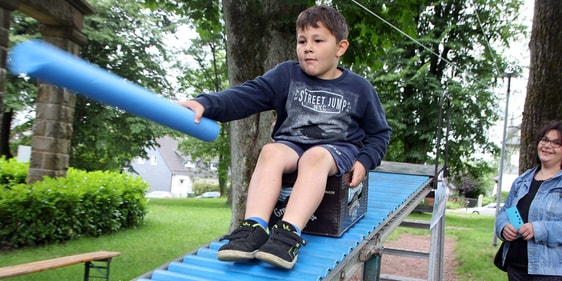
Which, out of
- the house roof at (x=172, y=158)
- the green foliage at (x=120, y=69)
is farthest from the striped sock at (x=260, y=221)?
the house roof at (x=172, y=158)

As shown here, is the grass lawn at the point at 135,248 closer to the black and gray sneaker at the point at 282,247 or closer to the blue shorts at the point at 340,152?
the blue shorts at the point at 340,152

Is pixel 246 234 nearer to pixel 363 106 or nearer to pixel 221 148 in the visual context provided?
pixel 363 106

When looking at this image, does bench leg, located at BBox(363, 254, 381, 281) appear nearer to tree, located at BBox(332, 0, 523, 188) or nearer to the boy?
the boy

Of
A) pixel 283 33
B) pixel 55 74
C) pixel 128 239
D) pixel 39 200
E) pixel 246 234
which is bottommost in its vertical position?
pixel 128 239

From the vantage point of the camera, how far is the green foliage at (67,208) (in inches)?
307

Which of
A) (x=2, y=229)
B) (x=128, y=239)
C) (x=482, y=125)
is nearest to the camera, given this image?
(x=2, y=229)

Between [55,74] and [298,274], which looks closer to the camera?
[55,74]

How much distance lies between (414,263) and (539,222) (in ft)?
21.7

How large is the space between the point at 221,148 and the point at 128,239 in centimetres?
1467

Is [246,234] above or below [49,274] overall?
above

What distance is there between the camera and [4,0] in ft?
20.1

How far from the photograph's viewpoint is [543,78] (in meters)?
5.98

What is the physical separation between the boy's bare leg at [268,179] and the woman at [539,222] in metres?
1.56

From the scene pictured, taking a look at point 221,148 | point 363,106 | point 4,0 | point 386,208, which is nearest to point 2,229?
point 4,0
